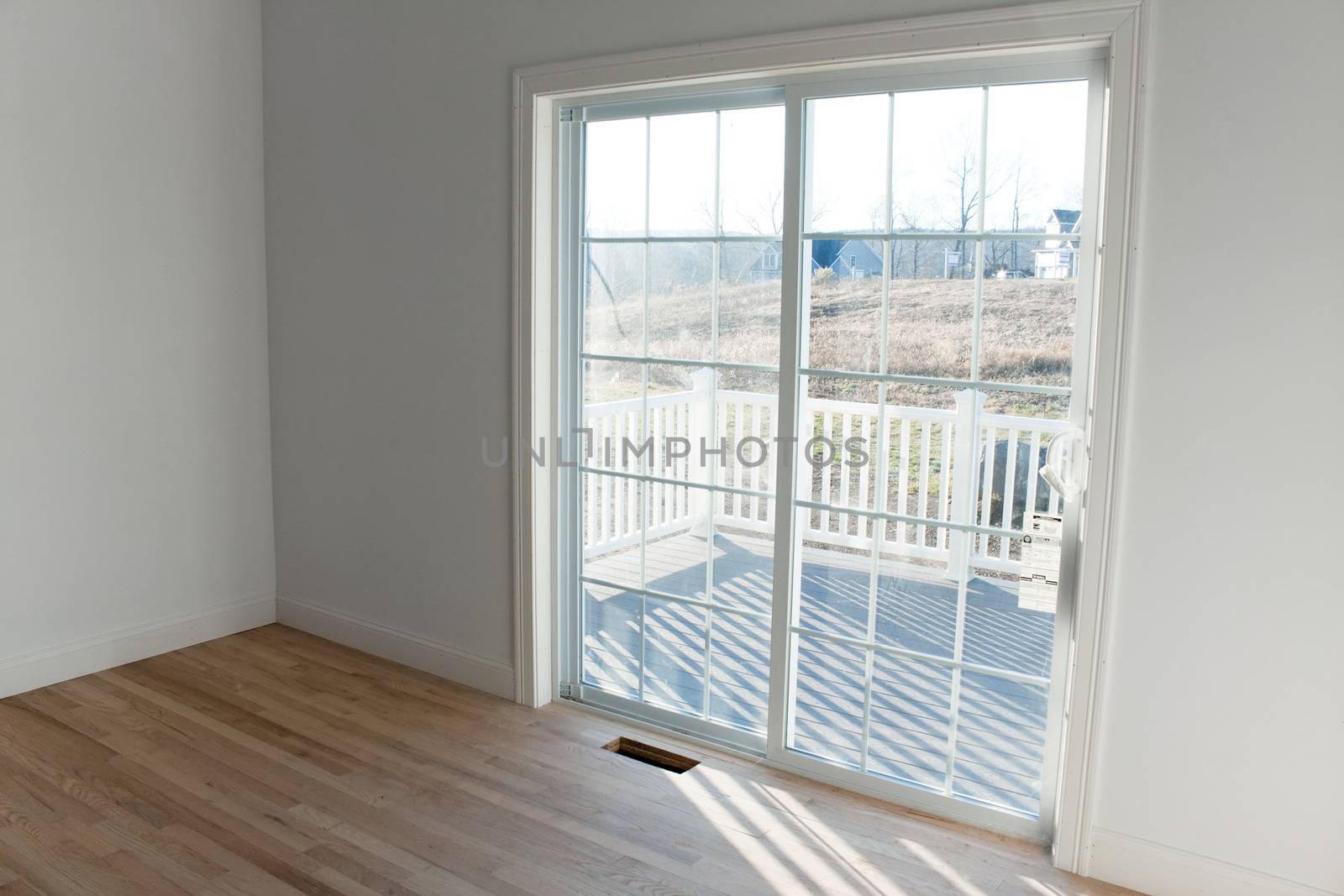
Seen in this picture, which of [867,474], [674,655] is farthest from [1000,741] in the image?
[674,655]

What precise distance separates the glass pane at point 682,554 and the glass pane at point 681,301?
47 centimetres

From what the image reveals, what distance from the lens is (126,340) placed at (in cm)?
392

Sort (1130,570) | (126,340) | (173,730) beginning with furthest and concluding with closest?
1. (126,340)
2. (173,730)
3. (1130,570)

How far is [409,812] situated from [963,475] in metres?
1.83

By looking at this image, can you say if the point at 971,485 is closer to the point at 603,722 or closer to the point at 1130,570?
the point at 1130,570

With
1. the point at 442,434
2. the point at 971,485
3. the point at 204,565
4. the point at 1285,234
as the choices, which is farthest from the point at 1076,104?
the point at 204,565

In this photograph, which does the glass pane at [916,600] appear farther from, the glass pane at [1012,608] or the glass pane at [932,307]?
the glass pane at [932,307]

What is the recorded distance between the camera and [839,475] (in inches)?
119

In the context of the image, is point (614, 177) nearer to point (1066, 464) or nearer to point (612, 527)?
point (612, 527)

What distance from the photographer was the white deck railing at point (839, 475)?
9.11 ft

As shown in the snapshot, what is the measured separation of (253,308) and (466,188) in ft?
4.34

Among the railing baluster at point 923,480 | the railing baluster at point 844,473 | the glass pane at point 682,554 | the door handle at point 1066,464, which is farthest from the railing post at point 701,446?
the door handle at point 1066,464

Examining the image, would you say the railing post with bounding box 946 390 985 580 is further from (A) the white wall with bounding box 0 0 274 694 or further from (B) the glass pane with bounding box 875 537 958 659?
(A) the white wall with bounding box 0 0 274 694

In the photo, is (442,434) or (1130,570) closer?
(1130,570)
